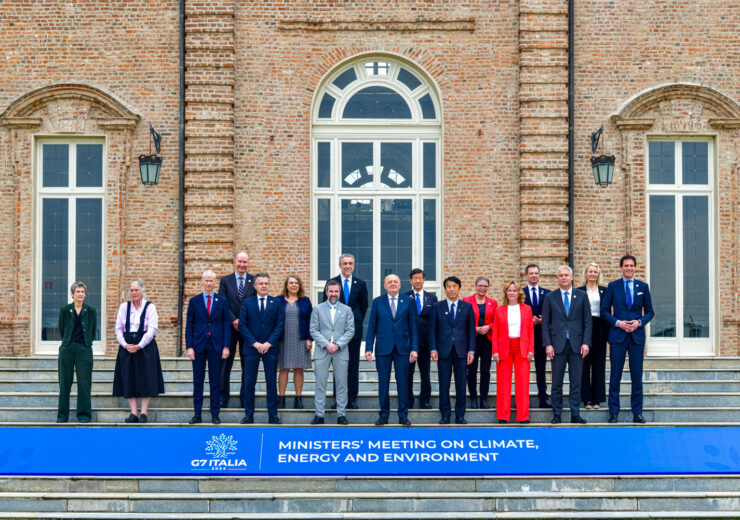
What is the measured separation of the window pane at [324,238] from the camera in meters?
15.5

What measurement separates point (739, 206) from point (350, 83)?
6.72m

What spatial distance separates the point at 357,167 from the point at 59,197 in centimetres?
497

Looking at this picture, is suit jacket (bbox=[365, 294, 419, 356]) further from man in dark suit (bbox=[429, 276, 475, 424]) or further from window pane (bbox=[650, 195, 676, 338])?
window pane (bbox=[650, 195, 676, 338])

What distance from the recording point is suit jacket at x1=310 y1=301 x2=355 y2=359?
36.5 ft

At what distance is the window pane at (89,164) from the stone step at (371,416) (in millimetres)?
4883

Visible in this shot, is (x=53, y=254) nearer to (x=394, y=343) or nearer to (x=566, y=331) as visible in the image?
(x=394, y=343)

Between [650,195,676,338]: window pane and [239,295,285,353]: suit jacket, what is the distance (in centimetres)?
710

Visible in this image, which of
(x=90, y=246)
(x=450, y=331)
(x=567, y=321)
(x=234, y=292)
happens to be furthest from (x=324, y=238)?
(x=567, y=321)

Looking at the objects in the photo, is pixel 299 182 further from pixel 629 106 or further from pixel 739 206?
pixel 739 206

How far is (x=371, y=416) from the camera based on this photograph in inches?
443

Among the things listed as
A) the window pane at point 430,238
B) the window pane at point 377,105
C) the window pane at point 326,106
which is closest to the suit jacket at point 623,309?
the window pane at point 430,238

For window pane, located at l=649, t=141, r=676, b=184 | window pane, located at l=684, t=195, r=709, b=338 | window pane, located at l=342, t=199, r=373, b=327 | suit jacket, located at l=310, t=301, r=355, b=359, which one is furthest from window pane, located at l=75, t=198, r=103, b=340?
window pane, located at l=684, t=195, r=709, b=338

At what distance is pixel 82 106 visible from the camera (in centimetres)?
1513

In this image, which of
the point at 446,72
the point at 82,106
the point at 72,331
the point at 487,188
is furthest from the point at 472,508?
the point at 82,106
